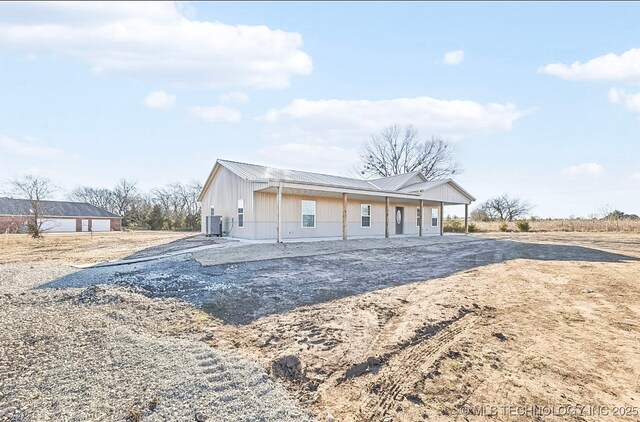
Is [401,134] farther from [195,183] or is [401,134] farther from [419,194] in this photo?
[195,183]

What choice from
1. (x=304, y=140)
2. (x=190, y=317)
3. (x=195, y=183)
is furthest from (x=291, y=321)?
(x=195, y=183)

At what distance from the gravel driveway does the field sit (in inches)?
7.1

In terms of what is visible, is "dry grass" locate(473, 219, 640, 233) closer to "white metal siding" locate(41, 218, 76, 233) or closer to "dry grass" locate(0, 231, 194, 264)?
"dry grass" locate(0, 231, 194, 264)

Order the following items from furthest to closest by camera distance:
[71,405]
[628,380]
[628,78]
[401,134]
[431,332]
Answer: [401,134]
[628,78]
[431,332]
[628,380]
[71,405]

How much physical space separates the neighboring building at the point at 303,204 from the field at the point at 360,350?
322 inches

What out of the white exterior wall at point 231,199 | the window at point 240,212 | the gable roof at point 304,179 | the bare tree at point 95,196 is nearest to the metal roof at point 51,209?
the bare tree at point 95,196

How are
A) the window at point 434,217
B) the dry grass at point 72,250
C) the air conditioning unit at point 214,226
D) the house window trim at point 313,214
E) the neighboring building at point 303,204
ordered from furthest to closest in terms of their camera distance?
the window at point 434,217 < the air conditioning unit at point 214,226 < the house window trim at point 313,214 < the neighboring building at point 303,204 < the dry grass at point 72,250

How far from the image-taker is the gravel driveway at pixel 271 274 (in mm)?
5984

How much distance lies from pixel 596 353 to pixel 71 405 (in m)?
5.26

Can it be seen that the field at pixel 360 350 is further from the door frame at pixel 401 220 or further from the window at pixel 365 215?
the door frame at pixel 401 220

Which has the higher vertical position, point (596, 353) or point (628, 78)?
point (628, 78)

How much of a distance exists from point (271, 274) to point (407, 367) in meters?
5.39

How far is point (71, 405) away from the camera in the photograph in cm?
262

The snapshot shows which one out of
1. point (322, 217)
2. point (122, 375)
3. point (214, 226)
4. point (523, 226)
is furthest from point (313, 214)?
point (523, 226)
